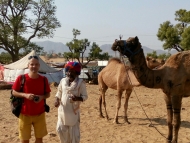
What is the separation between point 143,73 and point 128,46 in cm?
65

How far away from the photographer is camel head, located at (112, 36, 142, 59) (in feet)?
18.3

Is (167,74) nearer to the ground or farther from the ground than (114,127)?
farther from the ground

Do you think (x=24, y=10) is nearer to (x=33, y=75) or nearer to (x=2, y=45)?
(x=2, y=45)

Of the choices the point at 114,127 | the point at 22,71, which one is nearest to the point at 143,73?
the point at 114,127

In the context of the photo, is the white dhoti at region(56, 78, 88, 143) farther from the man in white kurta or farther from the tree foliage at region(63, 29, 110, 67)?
the tree foliage at region(63, 29, 110, 67)

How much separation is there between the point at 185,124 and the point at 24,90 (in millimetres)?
5475

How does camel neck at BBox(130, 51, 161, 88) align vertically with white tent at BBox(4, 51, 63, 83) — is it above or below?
above

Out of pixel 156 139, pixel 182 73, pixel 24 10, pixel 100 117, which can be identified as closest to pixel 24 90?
pixel 182 73

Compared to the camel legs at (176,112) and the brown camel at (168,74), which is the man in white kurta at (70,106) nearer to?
the brown camel at (168,74)

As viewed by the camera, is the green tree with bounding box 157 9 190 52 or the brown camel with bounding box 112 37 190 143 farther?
the green tree with bounding box 157 9 190 52

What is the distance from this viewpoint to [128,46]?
5.58 m

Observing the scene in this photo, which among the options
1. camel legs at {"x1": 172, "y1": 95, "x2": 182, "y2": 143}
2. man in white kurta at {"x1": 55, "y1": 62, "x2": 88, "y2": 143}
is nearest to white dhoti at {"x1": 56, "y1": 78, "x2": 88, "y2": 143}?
man in white kurta at {"x1": 55, "y1": 62, "x2": 88, "y2": 143}

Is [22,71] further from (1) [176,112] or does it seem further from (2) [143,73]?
(1) [176,112]

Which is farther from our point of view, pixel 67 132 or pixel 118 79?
pixel 118 79
